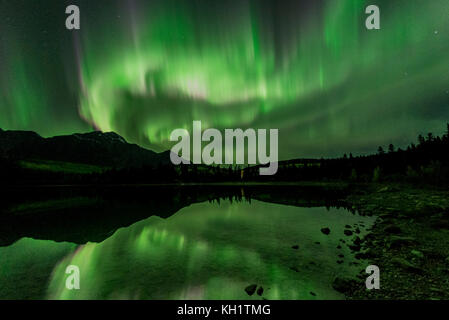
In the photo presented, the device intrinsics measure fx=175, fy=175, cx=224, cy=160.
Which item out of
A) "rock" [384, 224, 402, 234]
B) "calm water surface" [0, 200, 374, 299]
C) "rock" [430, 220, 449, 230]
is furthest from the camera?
"rock" [430, 220, 449, 230]

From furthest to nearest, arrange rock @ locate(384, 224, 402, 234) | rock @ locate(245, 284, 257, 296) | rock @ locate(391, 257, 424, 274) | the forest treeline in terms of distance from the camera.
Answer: the forest treeline, rock @ locate(384, 224, 402, 234), rock @ locate(391, 257, 424, 274), rock @ locate(245, 284, 257, 296)

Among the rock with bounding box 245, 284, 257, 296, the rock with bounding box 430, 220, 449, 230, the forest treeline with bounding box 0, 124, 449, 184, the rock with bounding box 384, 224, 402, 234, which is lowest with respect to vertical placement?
the forest treeline with bounding box 0, 124, 449, 184

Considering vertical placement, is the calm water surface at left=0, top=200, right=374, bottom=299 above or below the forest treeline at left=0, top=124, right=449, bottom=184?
above

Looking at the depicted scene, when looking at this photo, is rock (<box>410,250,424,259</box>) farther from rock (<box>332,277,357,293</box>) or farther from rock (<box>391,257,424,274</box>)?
rock (<box>332,277,357,293</box>)

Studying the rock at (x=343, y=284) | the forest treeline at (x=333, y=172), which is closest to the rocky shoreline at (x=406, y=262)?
the rock at (x=343, y=284)

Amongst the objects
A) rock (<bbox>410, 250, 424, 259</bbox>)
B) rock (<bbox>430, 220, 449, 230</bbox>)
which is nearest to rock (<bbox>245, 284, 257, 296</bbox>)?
rock (<bbox>410, 250, 424, 259</bbox>)

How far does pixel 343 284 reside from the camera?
773 cm

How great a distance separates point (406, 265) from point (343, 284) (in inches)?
147

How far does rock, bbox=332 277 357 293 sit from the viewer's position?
760 cm

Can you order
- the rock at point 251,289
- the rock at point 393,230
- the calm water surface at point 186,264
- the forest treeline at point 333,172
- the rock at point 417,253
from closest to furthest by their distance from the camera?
the rock at point 251,289, the calm water surface at point 186,264, the rock at point 417,253, the rock at point 393,230, the forest treeline at point 333,172

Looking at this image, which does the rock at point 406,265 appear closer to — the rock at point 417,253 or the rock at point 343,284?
the rock at point 417,253

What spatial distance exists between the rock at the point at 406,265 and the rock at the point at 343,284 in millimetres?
2885

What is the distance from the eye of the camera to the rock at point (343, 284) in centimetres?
760

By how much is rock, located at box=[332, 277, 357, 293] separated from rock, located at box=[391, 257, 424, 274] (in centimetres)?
288
